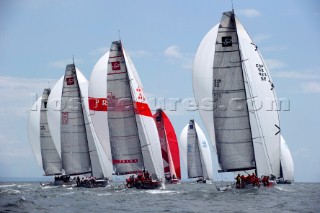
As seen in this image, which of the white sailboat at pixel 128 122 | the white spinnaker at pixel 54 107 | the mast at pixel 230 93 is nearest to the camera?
the mast at pixel 230 93

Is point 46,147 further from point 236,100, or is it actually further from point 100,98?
point 236,100

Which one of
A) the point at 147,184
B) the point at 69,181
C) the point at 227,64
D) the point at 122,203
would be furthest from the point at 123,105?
the point at 69,181

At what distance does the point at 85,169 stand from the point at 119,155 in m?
9.17

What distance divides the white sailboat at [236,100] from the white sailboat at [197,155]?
33661 mm

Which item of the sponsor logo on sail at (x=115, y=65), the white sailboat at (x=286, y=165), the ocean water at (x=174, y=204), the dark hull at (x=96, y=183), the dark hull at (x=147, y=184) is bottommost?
the ocean water at (x=174, y=204)

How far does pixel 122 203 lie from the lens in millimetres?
35844

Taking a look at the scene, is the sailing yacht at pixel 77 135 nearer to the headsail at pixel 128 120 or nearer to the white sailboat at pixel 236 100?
the headsail at pixel 128 120

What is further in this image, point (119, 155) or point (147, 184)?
point (119, 155)

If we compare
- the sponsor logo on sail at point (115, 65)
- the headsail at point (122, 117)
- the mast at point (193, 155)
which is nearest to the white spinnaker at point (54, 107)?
the headsail at point (122, 117)

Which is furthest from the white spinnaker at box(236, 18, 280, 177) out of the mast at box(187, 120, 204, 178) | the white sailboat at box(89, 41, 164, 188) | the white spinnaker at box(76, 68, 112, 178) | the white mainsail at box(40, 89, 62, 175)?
the mast at box(187, 120, 204, 178)

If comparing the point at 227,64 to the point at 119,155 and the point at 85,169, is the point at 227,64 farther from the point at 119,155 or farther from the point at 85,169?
the point at 85,169

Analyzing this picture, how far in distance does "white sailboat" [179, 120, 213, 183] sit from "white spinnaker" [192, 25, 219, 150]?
3387 centimetres

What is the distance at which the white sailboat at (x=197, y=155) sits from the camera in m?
76.1

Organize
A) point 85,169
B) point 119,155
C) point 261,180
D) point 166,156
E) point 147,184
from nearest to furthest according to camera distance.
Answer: point 261,180 → point 147,184 → point 119,155 → point 85,169 → point 166,156
